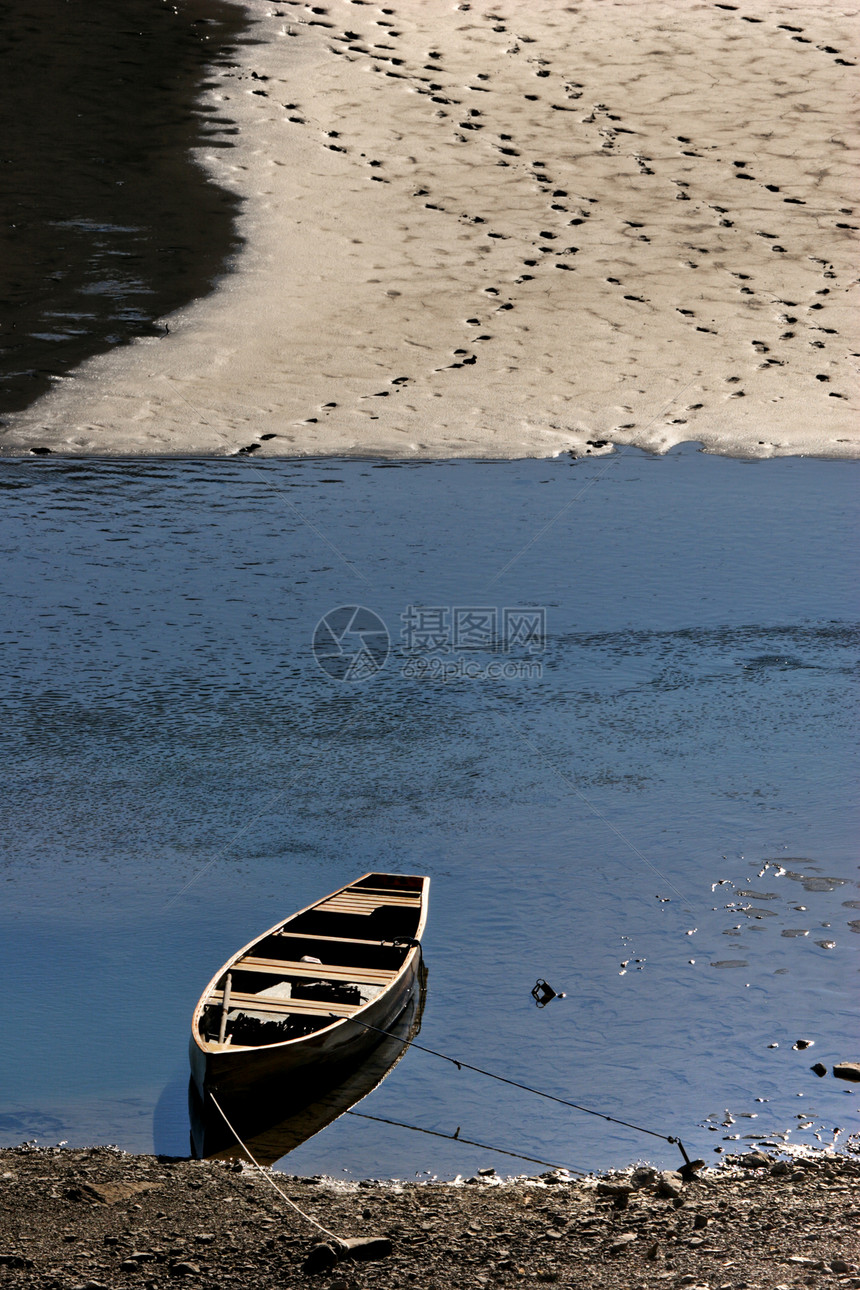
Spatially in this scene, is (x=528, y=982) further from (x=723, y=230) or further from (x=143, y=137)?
(x=143, y=137)

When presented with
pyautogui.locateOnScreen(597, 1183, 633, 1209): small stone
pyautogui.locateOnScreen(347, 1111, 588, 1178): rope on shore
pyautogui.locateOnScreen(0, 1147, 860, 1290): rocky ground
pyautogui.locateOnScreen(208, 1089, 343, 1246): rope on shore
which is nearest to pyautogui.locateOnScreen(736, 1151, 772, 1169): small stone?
pyautogui.locateOnScreen(0, 1147, 860, 1290): rocky ground

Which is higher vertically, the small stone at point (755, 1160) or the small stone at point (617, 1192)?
the small stone at point (617, 1192)

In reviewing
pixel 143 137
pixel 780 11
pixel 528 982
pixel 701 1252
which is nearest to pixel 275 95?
pixel 143 137

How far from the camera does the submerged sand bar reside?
494 inches

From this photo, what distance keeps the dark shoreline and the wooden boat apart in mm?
8028

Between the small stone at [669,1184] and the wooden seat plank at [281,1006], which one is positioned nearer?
the small stone at [669,1184]

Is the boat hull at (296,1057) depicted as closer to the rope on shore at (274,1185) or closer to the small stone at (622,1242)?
the rope on shore at (274,1185)

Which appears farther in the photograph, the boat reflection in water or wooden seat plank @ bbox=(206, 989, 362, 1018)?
wooden seat plank @ bbox=(206, 989, 362, 1018)

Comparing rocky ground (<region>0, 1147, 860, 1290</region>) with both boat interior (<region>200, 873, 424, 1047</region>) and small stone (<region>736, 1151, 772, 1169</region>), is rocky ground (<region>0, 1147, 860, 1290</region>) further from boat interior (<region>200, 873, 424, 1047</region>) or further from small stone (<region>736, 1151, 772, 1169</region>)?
boat interior (<region>200, 873, 424, 1047</region>)

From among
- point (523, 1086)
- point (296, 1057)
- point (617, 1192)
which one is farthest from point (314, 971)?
point (617, 1192)

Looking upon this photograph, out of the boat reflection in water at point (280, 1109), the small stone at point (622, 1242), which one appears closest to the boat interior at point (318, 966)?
the boat reflection in water at point (280, 1109)

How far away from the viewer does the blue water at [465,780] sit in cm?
522

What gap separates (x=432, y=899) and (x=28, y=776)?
234 cm

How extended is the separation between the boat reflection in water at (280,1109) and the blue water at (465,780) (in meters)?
0.08
